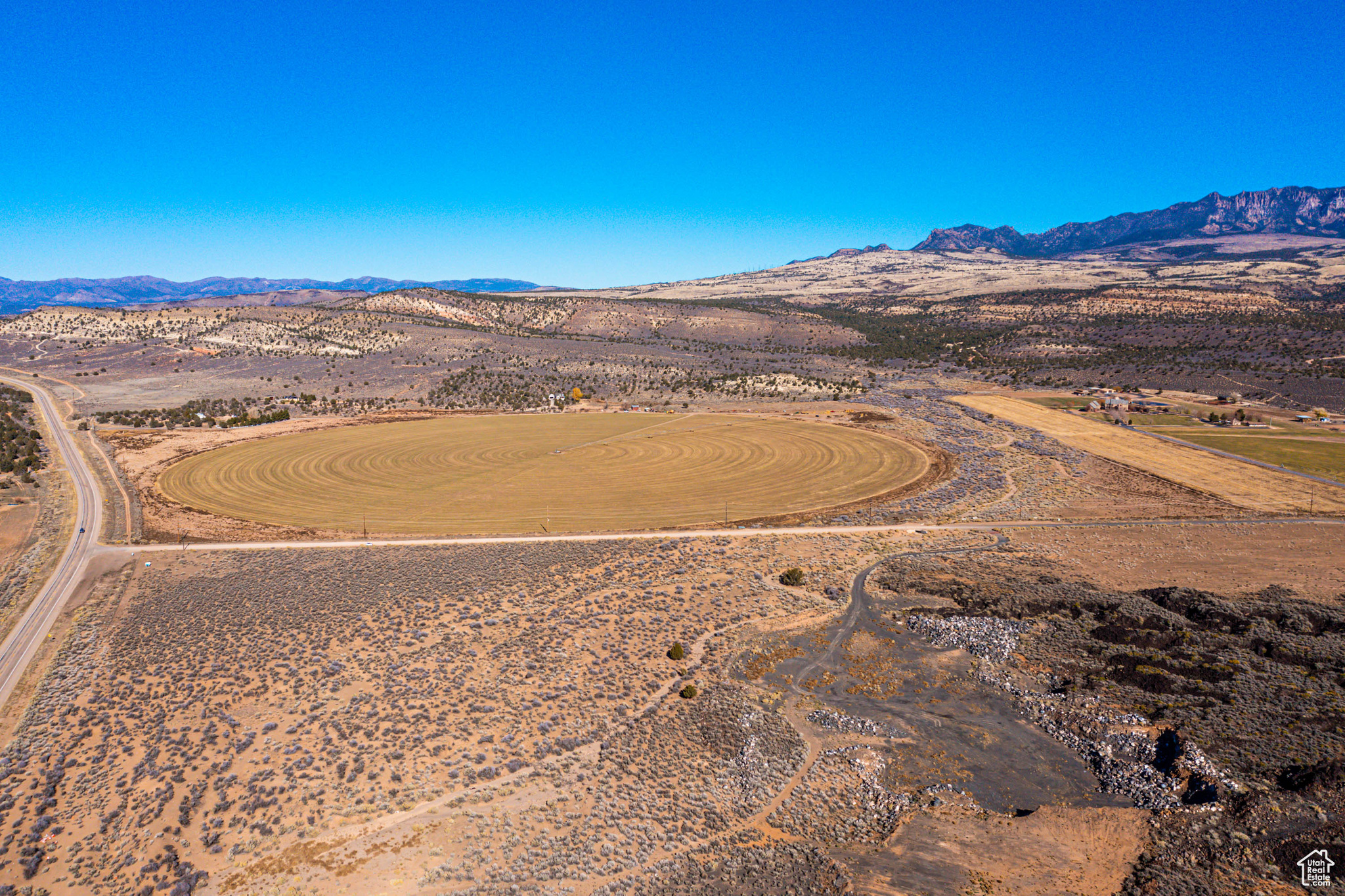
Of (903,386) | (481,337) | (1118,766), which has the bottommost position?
(1118,766)

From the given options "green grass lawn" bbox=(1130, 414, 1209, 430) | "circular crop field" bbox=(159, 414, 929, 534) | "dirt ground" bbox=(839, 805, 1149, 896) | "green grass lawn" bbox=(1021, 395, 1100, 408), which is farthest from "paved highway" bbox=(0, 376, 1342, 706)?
"green grass lawn" bbox=(1021, 395, 1100, 408)

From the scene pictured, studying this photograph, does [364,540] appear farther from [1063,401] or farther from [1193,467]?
[1063,401]

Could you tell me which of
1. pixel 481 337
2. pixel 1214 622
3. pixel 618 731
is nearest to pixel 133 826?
pixel 618 731

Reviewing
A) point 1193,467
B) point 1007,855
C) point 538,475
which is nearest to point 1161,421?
point 1193,467

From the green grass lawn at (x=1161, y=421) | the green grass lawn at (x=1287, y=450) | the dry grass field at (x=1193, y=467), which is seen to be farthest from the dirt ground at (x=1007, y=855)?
the green grass lawn at (x=1161, y=421)

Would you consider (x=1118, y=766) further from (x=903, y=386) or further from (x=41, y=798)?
(x=903, y=386)
